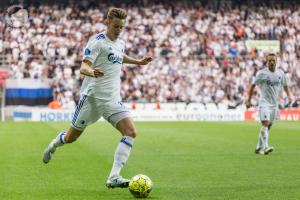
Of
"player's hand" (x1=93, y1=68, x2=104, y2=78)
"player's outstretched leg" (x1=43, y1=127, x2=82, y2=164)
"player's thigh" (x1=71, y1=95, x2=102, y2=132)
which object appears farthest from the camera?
"player's outstretched leg" (x1=43, y1=127, x2=82, y2=164)

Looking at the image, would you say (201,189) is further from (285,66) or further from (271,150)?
(285,66)

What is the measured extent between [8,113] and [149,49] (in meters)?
10.4

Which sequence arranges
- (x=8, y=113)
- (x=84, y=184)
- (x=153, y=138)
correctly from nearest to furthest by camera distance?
(x=84, y=184) < (x=153, y=138) < (x=8, y=113)

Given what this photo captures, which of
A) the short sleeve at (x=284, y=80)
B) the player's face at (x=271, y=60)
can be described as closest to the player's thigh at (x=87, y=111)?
the player's face at (x=271, y=60)

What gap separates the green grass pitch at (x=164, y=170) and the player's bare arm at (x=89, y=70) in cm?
160

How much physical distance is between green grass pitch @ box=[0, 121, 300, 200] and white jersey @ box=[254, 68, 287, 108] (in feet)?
4.11

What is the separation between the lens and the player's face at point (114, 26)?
9.84 metres

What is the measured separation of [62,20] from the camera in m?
45.4

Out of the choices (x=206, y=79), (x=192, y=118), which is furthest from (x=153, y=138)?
(x=206, y=79)

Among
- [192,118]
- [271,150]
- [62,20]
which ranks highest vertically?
[62,20]

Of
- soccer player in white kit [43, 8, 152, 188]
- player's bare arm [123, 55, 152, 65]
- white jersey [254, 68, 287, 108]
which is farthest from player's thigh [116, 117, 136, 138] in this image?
white jersey [254, 68, 287, 108]

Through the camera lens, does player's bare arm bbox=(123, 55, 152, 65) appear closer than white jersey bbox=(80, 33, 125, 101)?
No

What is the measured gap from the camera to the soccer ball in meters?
9.12

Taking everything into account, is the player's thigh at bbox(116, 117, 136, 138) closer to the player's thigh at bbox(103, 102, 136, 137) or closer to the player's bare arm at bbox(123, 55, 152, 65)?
the player's thigh at bbox(103, 102, 136, 137)
